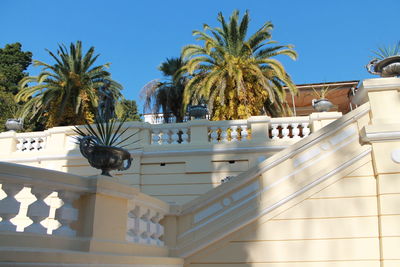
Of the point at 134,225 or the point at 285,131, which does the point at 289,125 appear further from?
the point at 134,225

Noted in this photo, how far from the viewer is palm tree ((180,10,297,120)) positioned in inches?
558

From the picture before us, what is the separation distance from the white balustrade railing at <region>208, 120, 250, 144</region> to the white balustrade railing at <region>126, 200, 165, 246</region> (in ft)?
15.5

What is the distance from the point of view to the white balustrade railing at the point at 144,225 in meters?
4.15

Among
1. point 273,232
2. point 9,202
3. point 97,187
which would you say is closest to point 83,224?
point 97,187

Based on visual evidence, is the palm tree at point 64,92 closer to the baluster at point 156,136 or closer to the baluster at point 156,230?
the baluster at point 156,136

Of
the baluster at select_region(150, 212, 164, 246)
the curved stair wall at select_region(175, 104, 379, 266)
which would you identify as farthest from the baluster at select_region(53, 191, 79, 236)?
the curved stair wall at select_region(175, 104, 379, 266)

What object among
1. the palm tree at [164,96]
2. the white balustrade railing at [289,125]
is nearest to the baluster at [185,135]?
the white balustrade railing at [289,125]

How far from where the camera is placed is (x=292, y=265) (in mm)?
4621

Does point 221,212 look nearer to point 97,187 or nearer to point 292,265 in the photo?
point 292,265

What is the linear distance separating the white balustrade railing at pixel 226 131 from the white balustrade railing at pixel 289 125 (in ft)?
2.29

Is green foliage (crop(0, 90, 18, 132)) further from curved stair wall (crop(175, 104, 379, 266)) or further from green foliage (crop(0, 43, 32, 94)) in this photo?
curved stair wall (crop(175, 104, 379, 266))

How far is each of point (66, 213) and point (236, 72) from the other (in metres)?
11.4

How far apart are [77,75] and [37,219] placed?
15.7 meters

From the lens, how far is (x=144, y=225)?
4418 mm
